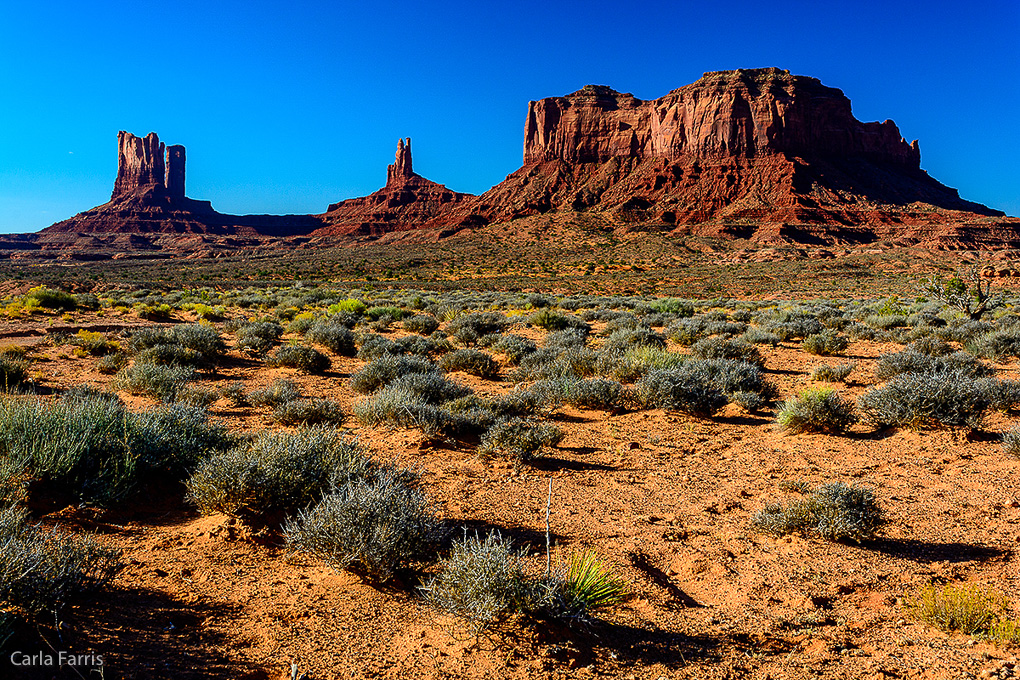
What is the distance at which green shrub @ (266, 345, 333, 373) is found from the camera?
10.4 meters

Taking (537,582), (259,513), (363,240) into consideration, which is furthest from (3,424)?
(363,240)

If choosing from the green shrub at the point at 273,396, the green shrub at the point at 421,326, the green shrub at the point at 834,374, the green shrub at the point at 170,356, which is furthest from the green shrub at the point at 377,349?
the green shrub at the point at 834,374

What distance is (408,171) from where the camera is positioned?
5758 inches

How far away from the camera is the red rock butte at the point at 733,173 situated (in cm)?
7106

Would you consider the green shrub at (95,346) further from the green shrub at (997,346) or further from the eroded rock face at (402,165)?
the eroded rock face at (402,165)

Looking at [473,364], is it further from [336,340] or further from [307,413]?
[307,413]

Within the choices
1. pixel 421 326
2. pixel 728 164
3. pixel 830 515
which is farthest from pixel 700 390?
pixel 728 164

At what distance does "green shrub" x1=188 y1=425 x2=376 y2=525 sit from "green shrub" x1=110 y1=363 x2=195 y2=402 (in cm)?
403

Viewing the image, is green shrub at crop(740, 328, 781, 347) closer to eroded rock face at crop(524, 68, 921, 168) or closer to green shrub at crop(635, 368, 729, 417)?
green shrub at crop(635, 368, 729, 417)

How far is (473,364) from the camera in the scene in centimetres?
1050

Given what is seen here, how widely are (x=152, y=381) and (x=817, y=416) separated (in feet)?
29.2

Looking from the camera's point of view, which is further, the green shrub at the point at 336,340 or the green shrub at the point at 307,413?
the green shrub at the point at 336,340

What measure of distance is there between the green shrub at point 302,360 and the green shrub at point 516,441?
5.39 metres

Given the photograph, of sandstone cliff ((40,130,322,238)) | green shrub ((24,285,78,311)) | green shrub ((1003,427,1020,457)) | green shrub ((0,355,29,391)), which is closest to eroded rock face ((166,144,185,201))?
sandstone cliff ((40,130,322,238))
